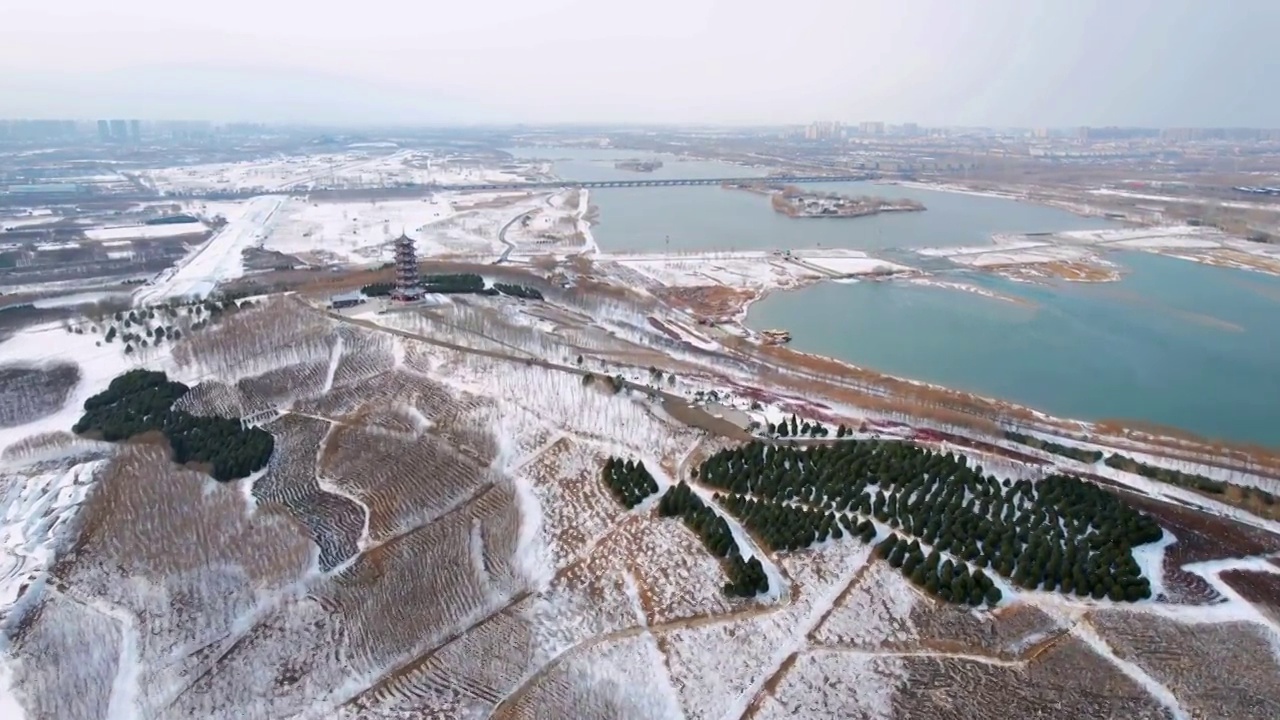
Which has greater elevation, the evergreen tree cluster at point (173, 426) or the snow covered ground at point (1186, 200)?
the snow covered ground at point (1186, 200)

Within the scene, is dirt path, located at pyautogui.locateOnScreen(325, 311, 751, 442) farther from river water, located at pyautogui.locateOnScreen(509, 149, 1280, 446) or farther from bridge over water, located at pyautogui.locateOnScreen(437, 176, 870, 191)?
bridge over water, located at pyautogui.locateOnScreen(437, 176, 870, 191)

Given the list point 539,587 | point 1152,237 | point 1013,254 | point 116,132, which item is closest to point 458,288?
point 539,587

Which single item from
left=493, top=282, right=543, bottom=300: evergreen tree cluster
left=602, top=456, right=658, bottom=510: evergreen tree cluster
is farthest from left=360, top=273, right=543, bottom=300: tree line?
left=602, top=456, right=658, bottom=510: evergreen tree cluster

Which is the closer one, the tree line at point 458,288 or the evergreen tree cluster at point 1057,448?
the evergreen tree cluster at point 1057,448

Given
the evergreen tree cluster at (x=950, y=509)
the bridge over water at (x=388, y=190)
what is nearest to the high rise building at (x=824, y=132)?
the bridge over water at (x=388, y=190)

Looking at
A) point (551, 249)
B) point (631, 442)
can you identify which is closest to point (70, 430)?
point (631, 442)

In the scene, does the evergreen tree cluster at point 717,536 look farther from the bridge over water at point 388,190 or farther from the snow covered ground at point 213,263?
the bridge over water at point 388,190
